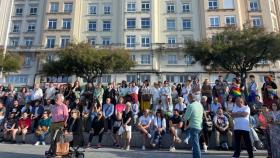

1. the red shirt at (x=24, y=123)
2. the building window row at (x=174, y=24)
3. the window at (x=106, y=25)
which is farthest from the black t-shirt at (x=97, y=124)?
the window at (x=106, y=25)

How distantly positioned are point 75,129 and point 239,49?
25.1m

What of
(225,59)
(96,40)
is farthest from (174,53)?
(225,59)

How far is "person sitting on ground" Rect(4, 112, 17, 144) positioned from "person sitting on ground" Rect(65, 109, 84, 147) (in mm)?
5342

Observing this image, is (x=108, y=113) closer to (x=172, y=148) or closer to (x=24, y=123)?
(x=172, y=148)

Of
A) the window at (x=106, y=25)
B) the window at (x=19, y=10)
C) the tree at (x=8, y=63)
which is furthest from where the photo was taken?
the window at (x=19, y=10)

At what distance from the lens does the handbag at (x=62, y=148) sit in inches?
365

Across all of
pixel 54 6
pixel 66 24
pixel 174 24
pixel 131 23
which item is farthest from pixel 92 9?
pixel 174 24

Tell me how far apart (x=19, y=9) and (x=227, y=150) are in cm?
5485

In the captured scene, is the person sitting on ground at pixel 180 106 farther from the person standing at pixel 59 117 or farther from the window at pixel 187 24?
the window at pixel 187 24

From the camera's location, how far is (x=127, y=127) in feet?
43.1

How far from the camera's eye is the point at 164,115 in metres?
14.4

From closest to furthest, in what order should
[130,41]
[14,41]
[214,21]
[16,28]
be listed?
[214,21], [130,41], [14,41], [16,28]

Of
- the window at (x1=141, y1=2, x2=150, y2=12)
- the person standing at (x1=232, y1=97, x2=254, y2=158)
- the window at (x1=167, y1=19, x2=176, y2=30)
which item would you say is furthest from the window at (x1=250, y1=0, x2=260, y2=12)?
the person standing at (x1=232, y1=97, x2=254, y2=158)

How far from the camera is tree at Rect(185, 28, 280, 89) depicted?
3125 cm
